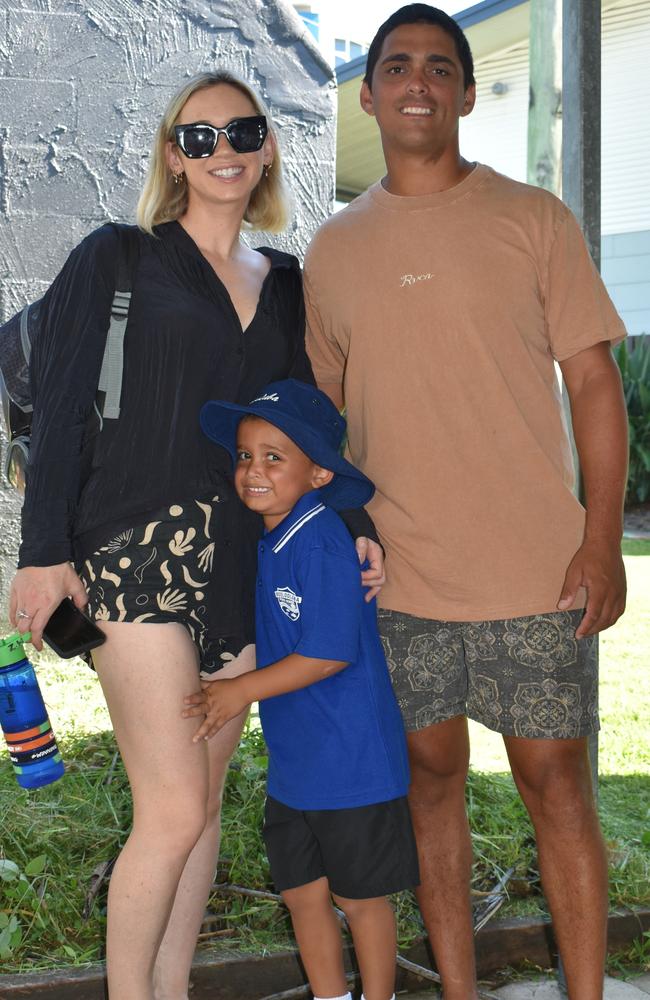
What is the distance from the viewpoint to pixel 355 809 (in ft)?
8.95

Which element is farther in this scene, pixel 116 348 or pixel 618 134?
pixel 618 134

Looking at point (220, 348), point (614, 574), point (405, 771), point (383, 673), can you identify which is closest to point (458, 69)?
point (220, 348)

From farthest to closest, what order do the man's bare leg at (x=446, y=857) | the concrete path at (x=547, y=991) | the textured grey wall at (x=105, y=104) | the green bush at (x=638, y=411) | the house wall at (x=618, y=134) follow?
the house wall at (x=618, y=134), the green bush at (x=638, y=411), the textured grey wall at (x=105, y=104), the concrete path at (x=547, y=991), the man's bare leg at (x=446, y=857)

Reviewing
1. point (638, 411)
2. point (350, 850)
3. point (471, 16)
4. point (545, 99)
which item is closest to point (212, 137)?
point (350, 850)

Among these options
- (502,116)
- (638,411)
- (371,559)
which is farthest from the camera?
(502,116)

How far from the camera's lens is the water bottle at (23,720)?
2678mm

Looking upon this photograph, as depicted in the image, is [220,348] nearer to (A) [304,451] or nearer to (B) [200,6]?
(A) [304,451]

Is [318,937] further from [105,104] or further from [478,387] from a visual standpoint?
[105,104]

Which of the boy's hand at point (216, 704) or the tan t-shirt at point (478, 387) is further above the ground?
the tan t-shirt at point (478, 387)

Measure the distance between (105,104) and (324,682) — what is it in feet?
14.7

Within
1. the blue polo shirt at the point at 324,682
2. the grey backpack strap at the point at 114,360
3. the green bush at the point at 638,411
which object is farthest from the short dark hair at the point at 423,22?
the green bush at the point at 638,411

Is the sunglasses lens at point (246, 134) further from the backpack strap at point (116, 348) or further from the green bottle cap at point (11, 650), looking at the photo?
the green bottle cap at point (11, 650)

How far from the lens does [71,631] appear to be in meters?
2.54

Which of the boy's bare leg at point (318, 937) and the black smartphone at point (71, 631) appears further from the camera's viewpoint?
the boy's bare leg at point (318, 937)
